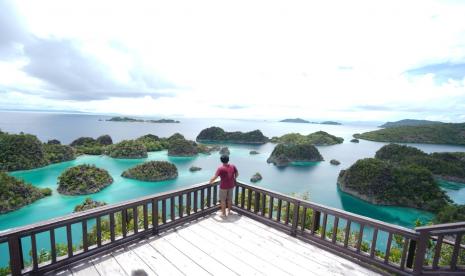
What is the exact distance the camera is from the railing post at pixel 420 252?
10.4ft

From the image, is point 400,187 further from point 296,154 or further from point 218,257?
point 218,257

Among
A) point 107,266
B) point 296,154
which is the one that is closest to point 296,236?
point 107,266

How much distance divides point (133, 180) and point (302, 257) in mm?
41271

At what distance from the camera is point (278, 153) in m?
65.6

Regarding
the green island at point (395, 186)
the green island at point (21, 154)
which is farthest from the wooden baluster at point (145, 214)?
the green island at point (21, 154)

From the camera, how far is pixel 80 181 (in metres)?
32.2

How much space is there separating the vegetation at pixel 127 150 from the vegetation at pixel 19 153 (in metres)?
15.5

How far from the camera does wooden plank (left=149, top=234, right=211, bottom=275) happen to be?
132 inches

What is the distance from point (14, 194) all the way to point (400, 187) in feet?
175

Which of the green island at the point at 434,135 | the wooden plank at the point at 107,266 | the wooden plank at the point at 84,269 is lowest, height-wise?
the green island at the point at 434,135

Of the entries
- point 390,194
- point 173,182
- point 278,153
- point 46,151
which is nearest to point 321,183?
point 390,194

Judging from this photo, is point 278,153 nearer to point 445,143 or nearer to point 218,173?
point 218,173

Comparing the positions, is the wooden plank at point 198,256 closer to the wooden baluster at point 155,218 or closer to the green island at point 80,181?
the wooden baluster at point 155,218

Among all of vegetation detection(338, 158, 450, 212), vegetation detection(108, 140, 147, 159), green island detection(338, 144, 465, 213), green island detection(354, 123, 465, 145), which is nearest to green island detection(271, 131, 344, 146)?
green island detection(354, 123, 465, 145)
